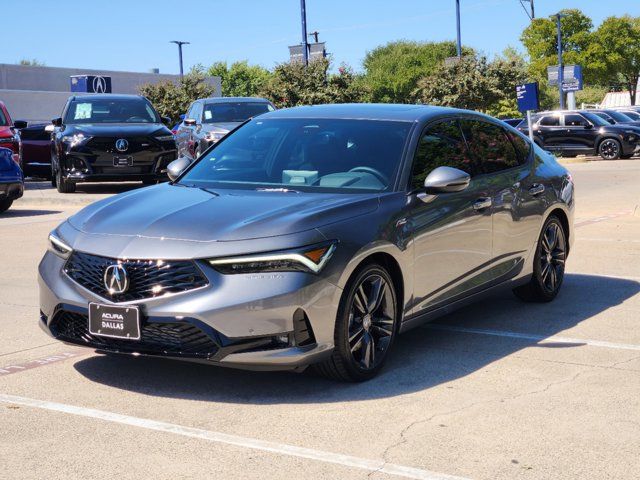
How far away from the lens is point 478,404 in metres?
5.29

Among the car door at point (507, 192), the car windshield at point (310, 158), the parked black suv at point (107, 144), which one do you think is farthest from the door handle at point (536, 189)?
the parked black suv at point (107, 144)

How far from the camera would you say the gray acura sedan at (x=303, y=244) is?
204 inches

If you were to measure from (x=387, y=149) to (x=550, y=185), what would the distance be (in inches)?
82.9

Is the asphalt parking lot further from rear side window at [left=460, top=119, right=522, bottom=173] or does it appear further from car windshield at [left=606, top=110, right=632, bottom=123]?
car windshield at [left=606, top=110, right=632, bottom=123]

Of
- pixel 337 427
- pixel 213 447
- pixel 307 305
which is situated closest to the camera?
pixel 213 447

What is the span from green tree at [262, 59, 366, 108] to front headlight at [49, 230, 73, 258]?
31.5 meters

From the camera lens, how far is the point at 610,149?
110ft

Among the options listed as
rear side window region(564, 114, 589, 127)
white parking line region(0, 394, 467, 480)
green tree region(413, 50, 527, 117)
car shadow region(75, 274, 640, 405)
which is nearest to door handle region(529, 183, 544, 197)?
car shadow region(75, 274, 640, 405)

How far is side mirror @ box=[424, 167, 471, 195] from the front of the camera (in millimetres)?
6184

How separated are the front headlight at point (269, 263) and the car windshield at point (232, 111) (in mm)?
15701

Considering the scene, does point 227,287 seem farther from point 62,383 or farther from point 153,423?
point 62,383

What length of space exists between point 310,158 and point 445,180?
2.94ft

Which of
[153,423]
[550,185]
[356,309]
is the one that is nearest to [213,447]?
[153,423]

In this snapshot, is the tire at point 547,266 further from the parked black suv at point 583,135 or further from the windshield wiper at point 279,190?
the parked black suv at point 583,135
